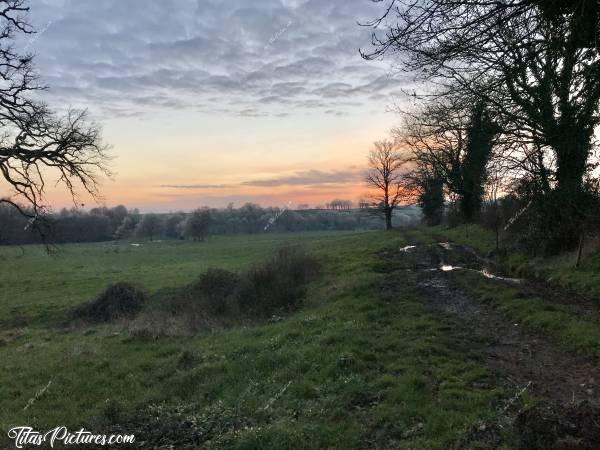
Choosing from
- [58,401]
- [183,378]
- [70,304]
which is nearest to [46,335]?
[70,304]

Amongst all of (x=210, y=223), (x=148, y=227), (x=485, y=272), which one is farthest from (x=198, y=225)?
(x=485, y=272)

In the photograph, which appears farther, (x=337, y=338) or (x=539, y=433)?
(x=337, y=338)

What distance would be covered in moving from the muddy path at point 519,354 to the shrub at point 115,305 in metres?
14.7

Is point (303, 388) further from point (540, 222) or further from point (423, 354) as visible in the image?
point (540, 222)

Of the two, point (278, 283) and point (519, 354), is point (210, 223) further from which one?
point (519, 354)

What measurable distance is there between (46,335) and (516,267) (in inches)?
826

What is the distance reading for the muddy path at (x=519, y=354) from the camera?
752 cm

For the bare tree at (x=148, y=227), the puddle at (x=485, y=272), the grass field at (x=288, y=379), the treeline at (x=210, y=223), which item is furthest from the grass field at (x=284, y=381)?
the bare tree at (x=148, y=227)

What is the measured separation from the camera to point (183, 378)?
1092cm

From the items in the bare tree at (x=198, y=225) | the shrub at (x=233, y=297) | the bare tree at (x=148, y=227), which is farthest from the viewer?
the bare tree at (x=148, y=227)

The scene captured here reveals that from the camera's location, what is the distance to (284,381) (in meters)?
9.70

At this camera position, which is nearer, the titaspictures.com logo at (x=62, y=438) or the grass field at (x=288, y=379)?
the grass field at (x=288, y=379)

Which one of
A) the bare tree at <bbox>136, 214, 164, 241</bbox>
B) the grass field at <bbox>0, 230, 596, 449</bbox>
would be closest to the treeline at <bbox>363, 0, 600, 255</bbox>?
the grass field at <bbox>0, 230, 596, 449</bbox>

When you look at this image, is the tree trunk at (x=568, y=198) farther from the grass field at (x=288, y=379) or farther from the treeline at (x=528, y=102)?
the grass field at (x=288, y=379)
